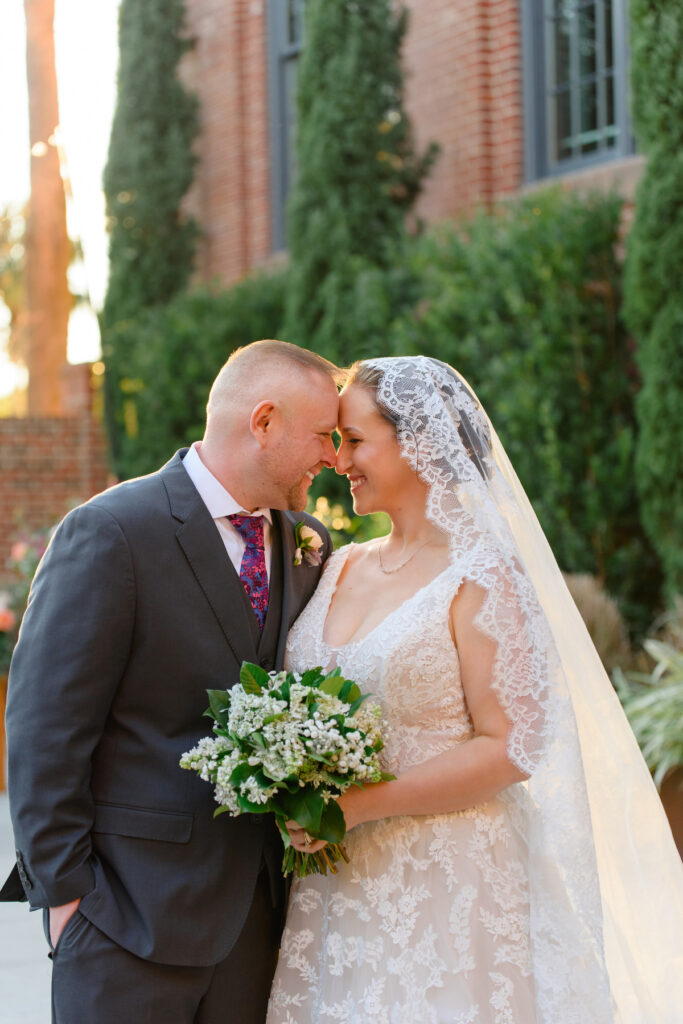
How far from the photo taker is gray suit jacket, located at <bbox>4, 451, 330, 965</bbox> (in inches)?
109

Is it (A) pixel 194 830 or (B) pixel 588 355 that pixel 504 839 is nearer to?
(A) pixel 194 830

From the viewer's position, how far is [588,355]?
801 centimetres

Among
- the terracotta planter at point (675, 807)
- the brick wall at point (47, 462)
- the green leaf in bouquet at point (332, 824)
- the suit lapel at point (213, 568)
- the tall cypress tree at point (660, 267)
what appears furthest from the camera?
the brick wall at point (47, 462)

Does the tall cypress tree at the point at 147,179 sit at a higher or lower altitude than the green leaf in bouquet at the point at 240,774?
higher

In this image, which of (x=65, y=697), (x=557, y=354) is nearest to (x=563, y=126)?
(x=557, y=354)

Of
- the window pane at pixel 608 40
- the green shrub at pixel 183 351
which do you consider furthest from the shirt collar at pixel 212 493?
the green shrub at pixel 183 351

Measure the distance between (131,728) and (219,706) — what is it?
23 centimetres

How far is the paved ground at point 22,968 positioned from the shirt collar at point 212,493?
2.81 m

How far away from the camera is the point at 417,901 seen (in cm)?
298

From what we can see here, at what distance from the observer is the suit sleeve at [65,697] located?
2752mm

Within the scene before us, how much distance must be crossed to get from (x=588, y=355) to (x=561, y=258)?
0.64m

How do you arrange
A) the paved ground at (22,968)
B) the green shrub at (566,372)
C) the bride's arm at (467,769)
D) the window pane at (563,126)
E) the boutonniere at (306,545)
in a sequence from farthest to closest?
the window pane at (563,126)
the green shrub at (566,372)
the paved ground at (22,968)
the boutonniere at (306,545)
the bride's arm at (467,769)

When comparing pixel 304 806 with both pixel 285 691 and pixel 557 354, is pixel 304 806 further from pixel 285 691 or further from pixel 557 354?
pixel 557 354

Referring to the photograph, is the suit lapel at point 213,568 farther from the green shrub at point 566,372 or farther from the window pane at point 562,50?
the window pane at point 562,50
